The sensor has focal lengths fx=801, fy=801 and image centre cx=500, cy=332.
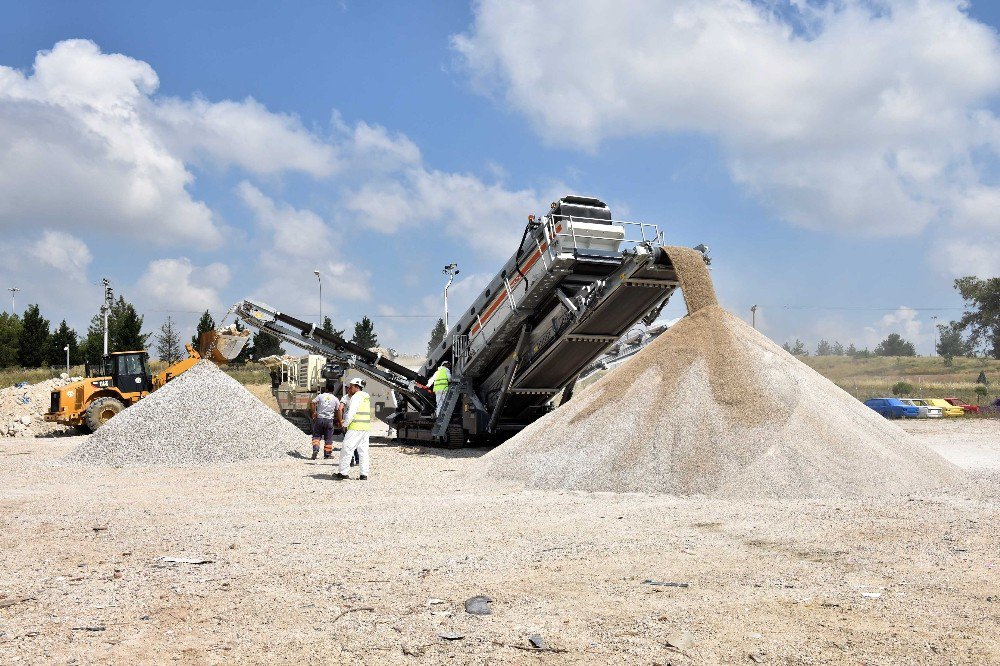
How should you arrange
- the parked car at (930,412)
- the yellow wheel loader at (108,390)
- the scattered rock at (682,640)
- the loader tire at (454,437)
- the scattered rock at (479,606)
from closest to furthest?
the scattered rock at (682,640) < the scattered rock at (479,606) < the loader tire at (454,437) < the yellow wheel loader at (108,390) < the parked car at (930,412)

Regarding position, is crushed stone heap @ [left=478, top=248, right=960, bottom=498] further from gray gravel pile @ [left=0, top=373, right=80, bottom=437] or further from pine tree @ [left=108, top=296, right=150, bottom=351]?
pine tree @ [left=108, top=296, right=150, bottom=351]

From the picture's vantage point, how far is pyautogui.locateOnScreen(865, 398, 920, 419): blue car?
27.1 metres

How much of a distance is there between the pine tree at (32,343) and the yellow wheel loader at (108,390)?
31354mm

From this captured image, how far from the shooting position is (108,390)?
2355 centimetres

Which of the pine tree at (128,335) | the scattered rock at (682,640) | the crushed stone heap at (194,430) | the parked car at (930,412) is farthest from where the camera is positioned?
the pine tree at (128,335)

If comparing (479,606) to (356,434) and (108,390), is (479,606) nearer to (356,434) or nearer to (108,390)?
(356,434)

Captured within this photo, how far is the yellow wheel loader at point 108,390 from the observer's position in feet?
75.5

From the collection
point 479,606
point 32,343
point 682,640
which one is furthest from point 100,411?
point 32,343

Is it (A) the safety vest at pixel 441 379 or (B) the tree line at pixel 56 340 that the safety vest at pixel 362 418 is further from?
(B) the tree line at pixel 56 340

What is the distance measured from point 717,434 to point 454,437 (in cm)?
903

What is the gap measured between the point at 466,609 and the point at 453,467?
8771 millimetres

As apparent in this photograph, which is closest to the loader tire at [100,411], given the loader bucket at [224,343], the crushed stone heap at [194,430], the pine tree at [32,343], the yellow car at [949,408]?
the loader bucket at [224,343]

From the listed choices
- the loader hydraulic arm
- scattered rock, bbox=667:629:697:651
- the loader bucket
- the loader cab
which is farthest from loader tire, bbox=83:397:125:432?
scattered rock, bbox=667:629:697:651

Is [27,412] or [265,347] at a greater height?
[265,347]
